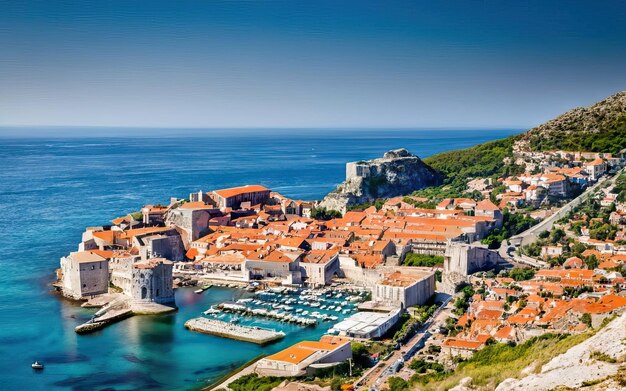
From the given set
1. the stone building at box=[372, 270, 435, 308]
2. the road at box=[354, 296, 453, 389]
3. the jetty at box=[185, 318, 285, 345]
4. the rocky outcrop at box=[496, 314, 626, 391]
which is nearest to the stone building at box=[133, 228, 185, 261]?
the jetty at box=[185, 318, 285, 345]

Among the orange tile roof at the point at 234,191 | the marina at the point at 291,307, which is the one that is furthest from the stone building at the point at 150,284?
the orange tile roof at the point at 234,191

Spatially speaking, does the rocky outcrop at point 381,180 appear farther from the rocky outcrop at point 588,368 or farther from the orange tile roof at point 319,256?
the rocky outcrop at point 588,368

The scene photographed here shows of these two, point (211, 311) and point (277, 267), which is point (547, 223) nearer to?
point (277, 267)

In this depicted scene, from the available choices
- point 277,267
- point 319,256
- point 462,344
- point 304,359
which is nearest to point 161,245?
point 277,267

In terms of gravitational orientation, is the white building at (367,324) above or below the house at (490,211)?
below

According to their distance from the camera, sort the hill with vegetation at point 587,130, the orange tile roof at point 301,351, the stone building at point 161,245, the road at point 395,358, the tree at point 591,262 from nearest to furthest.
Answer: the road at point 395,358 < the orange tile roof at point 301,351 < the tree at point 591,262 < the stone building at point 161,245 < the hill with vegetation at point 587,130
